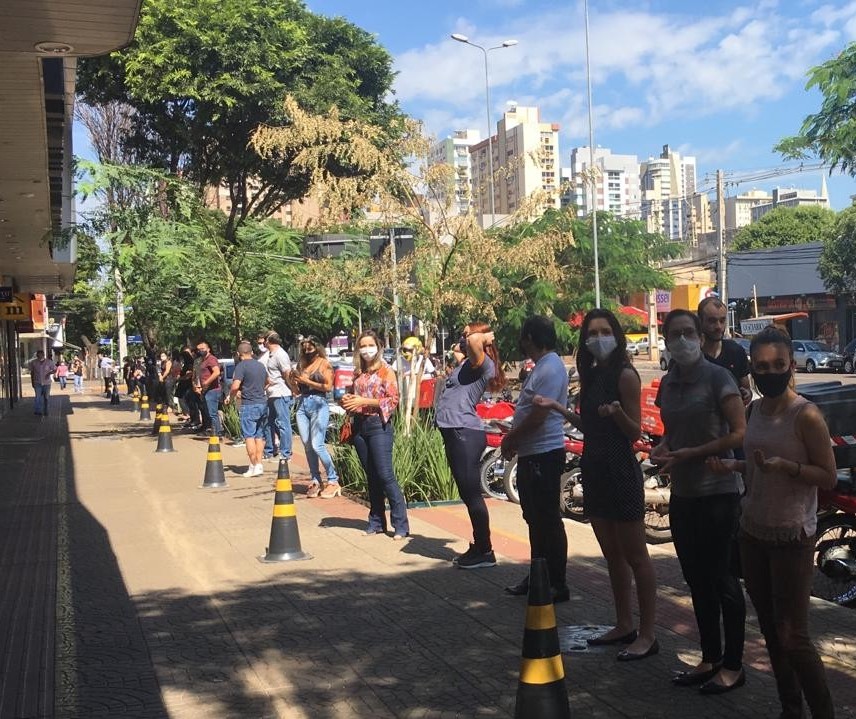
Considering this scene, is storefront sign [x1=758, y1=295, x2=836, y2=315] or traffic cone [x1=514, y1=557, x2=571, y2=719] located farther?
storefront sign [x1=758, y1=295, x2=836, y2=315]

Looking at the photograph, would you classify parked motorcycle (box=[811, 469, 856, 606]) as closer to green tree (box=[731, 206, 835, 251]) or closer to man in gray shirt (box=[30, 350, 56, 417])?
man in gray shirt (box=[30, 350, 56, 417])

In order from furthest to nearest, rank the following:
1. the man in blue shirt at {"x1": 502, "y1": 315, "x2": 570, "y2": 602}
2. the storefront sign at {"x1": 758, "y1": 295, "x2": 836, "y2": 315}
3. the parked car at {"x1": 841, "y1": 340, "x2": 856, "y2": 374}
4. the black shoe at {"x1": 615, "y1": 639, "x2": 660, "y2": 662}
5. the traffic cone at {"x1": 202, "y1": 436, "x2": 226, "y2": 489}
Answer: the storefront sign at {"x1": 758, "y1": 295, "x2": 836, "y2": 315} → the parked car at {"x1": 841, "y1": 340, "x2": 856, "y2": 374} → the traffic cone at {"x1": 202, "y1": 436, "x2": 226, "y2": 489} → the man in blue shirt at {"x1": 502, "y1": 315, "x2": 570, "y2": 602} → the black shoe at {"x1": 615, "y1": 639, "x2": 660, "y2": 662}

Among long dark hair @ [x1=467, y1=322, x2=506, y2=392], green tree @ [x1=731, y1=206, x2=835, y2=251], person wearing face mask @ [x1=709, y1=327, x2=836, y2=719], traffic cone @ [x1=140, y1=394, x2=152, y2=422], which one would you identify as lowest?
traffic cone @ [x1=140, y1=394, x2=152, y2=422]

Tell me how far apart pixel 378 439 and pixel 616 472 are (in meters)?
3.69

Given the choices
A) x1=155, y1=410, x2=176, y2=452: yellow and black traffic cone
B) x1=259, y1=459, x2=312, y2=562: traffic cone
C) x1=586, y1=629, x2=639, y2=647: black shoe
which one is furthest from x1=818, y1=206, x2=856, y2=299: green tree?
x1=586, y1=629, x2=639, y2=647: black shoe

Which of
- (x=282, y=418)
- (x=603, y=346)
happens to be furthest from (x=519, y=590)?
(x=282, y=418)

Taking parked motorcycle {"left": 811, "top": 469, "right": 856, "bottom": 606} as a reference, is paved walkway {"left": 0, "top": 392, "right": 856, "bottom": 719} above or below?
below

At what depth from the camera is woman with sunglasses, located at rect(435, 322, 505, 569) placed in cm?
704

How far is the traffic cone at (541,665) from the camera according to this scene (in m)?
3.59

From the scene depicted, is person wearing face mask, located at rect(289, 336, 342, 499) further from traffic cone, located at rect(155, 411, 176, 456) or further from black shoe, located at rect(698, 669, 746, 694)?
black shoe, located at rect(698, 669, 746, 694)

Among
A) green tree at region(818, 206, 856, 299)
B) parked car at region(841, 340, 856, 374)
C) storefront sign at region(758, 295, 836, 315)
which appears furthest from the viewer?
storefront sign at region(758, 295, 836, 315)

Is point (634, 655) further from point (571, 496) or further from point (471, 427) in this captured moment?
point (571, 496)

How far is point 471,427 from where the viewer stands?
7.10 meters

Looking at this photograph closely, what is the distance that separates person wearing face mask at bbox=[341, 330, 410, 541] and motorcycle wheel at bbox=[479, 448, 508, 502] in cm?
214
